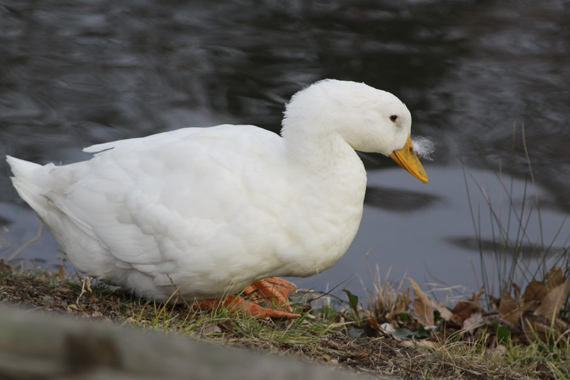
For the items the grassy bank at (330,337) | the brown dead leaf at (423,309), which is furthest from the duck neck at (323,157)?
the brown dead leaf at (423,309)

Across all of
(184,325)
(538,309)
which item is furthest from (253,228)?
(538,309)

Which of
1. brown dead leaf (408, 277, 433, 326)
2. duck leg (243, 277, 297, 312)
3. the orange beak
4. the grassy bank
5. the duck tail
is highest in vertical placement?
the orange beak

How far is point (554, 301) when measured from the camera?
13.7 feet

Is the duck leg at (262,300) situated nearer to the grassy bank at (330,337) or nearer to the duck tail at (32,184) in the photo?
the grassy bank at (330,337)

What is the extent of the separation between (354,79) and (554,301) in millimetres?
4339

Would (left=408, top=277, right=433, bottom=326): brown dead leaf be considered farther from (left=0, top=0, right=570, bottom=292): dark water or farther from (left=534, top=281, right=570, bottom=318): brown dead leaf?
(left=0, top=0, right=570, bottom=292): dark water

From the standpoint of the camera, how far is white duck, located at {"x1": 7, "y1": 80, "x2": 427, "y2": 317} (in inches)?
135

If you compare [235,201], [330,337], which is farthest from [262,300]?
[235,201]

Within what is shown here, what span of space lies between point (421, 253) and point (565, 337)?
219 centimetres

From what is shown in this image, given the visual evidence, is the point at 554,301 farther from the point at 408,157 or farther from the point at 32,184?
the point at 32,184

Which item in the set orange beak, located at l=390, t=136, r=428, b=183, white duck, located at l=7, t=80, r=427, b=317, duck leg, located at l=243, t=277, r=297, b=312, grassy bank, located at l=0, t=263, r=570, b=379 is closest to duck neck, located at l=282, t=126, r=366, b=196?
white duck, located at l=7, t=80, r=427, b=317

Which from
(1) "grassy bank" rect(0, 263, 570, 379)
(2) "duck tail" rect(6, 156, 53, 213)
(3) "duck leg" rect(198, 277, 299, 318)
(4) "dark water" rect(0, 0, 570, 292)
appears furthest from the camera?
(4) "dark water" rect(0, 0, 570, 292)

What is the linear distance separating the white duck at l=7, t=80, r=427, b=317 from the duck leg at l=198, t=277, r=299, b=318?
15mm

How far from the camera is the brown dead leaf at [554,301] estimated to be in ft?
13.6
